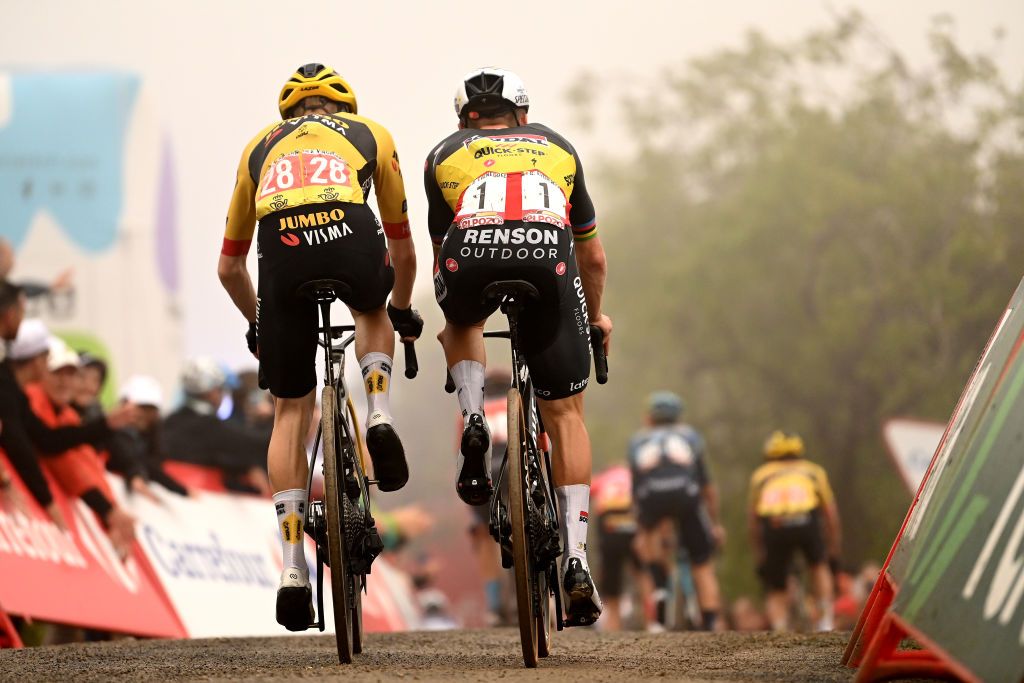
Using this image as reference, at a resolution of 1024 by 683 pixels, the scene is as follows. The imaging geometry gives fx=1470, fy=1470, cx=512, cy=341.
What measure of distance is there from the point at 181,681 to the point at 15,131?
1249cm

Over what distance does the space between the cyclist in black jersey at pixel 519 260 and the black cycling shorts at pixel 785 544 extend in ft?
25.7

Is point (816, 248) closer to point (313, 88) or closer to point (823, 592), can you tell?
point (823, 592)

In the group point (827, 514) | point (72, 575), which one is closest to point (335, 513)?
point (72, 575)

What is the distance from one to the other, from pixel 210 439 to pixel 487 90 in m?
6.18

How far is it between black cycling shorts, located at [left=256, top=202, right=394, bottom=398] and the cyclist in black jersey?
0.28m

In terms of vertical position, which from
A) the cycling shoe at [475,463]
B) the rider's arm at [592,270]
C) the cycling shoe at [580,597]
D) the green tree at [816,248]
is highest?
the green tree at [816,248]

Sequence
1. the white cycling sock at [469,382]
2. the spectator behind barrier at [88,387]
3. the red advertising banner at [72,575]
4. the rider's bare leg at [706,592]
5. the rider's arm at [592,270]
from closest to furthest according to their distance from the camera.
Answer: the white cycling sock at [469,382]
the rider's arm at [592,270]
the red advertising banner at [72,575]
the spectator behind barrier at [88,387]
the rider's bare leg at [706,592]

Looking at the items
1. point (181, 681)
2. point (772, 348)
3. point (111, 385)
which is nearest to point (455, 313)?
point (181, 681)

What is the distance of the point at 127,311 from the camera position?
54.3 feet

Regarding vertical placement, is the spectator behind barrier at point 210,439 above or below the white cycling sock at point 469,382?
above

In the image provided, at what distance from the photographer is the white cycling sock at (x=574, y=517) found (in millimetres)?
5457

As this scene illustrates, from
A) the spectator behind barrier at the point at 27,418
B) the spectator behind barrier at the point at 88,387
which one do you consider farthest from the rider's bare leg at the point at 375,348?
the spectator behind barrier at the point at 88,387

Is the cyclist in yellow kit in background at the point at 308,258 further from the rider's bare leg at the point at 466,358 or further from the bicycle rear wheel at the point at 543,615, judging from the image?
the bicycle rear wheel at the point at 543,615

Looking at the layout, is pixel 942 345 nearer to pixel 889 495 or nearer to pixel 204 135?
pixel 889 495
